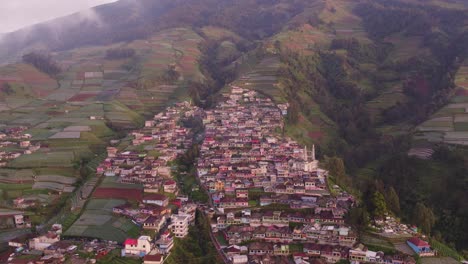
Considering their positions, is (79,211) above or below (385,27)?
below

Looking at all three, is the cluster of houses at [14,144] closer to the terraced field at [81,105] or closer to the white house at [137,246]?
Result: the terraced field at [81,105]

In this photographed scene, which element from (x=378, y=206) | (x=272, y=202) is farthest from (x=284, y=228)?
(x=378, y=206)

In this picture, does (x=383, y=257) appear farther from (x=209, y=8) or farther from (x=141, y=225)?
(x=209, y=8)

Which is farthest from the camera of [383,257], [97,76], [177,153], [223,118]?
[97,76]

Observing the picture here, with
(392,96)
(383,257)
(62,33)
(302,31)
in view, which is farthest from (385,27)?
(62,33)

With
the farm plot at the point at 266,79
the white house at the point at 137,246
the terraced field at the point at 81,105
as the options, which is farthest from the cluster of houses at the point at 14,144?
the farm plot at the point at 266,79

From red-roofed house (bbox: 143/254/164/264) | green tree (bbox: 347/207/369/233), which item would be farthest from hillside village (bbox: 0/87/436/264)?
green tree (bbox: 347/207/369/233)
